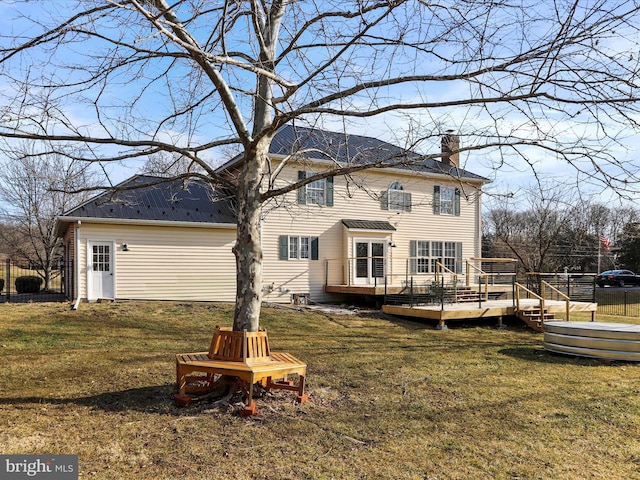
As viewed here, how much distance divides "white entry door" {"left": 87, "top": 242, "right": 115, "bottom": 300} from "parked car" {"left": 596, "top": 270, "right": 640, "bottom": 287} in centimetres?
3765

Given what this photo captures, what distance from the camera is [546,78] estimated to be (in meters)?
4.41

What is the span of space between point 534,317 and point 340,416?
1121cm

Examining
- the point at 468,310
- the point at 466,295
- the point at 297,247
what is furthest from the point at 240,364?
the point at 466,295

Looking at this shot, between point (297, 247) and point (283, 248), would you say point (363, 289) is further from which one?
point (283, 248)

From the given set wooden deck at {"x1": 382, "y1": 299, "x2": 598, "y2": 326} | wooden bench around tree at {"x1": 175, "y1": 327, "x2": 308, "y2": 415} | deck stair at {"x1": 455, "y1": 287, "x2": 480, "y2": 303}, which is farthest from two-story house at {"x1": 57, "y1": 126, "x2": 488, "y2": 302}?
wooden bench around tree at {"x1": 175, "y1": 327, "x2": 308, "y2": 415}

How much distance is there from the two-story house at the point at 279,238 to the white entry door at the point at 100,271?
0.10 feet

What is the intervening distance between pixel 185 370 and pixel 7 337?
6.01 meters

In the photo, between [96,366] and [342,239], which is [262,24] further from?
→ [342,239]

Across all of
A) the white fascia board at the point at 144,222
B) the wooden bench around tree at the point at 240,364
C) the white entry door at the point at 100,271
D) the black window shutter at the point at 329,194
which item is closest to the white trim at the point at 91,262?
the white entry door at the point at 100,271

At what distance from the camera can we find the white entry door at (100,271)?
15.3 m

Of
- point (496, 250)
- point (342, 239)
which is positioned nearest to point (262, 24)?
point (342, 239)

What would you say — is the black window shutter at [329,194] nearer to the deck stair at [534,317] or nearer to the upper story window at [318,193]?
the upper story window at [318,193]

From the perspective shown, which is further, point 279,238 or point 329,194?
point 329,194

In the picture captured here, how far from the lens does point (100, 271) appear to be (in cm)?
1549
